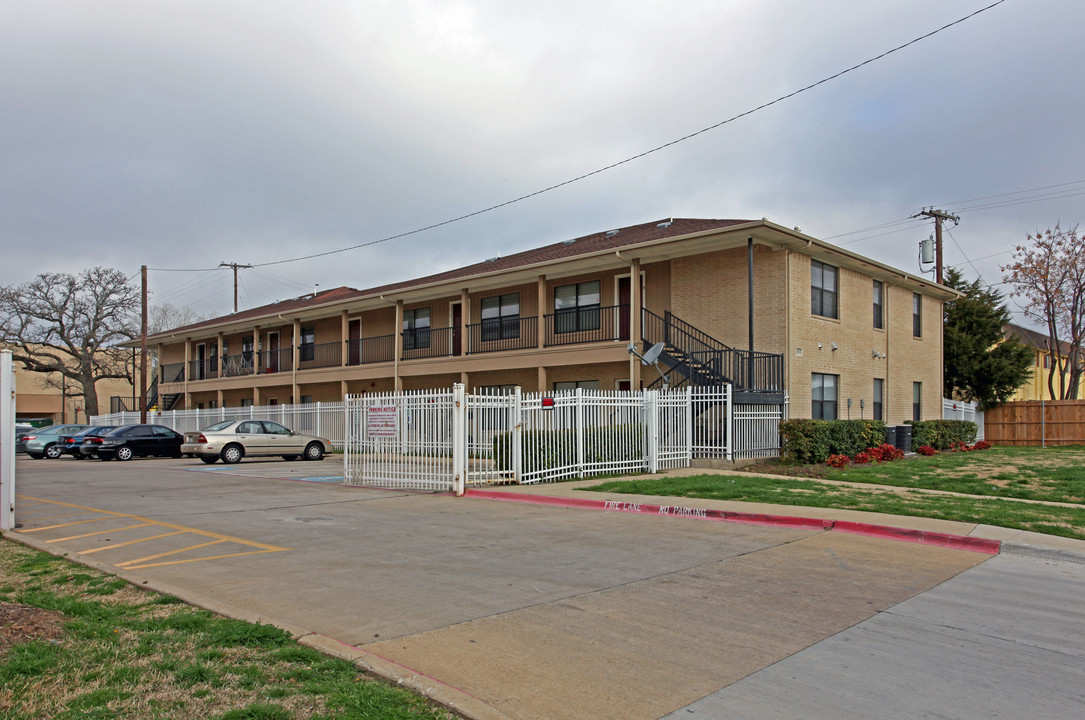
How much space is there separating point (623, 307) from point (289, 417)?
15578 mm

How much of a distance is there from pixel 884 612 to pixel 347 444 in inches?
516

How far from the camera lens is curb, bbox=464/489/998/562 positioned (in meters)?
9.13

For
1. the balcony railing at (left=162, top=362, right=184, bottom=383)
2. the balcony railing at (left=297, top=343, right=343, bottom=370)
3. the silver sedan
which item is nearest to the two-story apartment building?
the balcony railing at (left=297, top=343, right=343, bottom=370)

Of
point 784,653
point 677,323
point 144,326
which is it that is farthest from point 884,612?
point 144,326

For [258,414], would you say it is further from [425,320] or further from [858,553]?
[858,553]

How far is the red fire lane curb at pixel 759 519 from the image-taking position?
30.0ft

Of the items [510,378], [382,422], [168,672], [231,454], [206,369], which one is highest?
[206,369]

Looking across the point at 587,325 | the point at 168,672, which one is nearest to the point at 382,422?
the point at 587,325

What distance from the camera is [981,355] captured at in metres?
33.0

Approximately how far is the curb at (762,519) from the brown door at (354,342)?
2132cm

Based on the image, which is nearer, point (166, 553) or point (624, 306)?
point (166, 553)

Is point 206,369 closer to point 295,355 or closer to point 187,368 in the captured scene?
point 187,368

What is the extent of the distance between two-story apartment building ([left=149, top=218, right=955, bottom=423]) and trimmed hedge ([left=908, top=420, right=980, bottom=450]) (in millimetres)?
990

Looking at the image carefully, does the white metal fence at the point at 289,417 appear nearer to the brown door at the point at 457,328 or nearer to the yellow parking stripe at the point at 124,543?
the brown door at the point at 457,328
